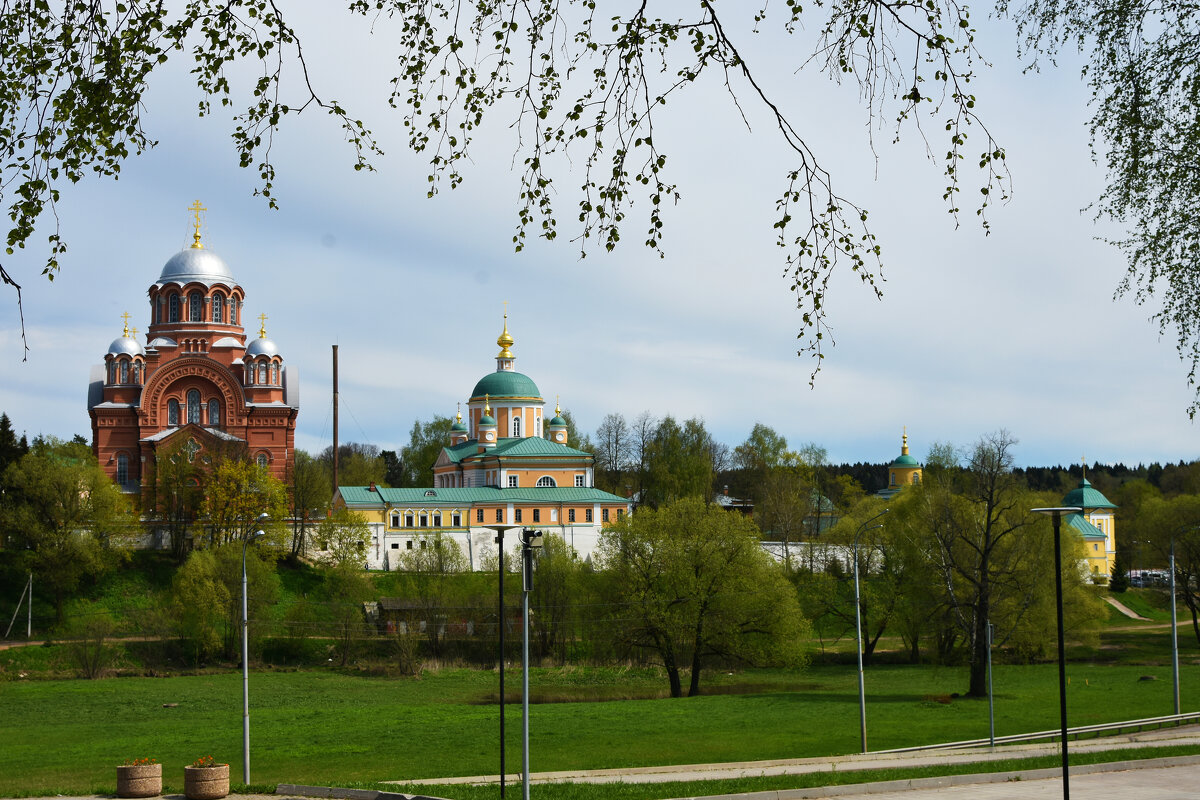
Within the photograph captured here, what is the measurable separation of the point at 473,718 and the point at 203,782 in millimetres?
16615

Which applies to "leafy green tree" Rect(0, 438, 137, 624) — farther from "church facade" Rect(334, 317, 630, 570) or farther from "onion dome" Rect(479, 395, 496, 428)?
"onion dome" Rect(479, 395, 496, 428)

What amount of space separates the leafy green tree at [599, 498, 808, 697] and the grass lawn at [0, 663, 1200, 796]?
1.80 metres

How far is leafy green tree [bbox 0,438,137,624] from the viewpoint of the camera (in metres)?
50.9

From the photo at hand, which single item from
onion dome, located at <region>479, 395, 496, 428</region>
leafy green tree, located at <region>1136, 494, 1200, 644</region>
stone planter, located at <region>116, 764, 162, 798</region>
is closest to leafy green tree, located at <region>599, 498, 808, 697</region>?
leafy green tree, located at <region>1136, 494, 1200, 644</region>

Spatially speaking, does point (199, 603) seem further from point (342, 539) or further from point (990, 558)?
point (990, 558)

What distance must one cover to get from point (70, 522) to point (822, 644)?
33.9m

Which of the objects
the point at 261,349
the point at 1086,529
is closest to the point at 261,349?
the point at 261,349

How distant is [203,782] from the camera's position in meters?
17.0

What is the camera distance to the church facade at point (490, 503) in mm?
67625

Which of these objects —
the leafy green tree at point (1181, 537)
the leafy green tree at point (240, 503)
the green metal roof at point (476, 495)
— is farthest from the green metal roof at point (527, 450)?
the leafy green tree at point (1181, 537)

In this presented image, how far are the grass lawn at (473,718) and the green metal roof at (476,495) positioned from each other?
21.8 m

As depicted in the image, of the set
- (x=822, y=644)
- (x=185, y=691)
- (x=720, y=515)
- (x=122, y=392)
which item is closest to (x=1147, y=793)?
(x=720, y=515)

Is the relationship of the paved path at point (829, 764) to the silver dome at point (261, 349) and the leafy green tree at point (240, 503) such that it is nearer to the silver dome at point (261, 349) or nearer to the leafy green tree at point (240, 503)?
the leafy green tree at point (240, 503)

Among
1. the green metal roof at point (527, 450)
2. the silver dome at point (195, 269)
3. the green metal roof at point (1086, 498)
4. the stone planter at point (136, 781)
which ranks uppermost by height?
the silver dome at point (195, 269)
